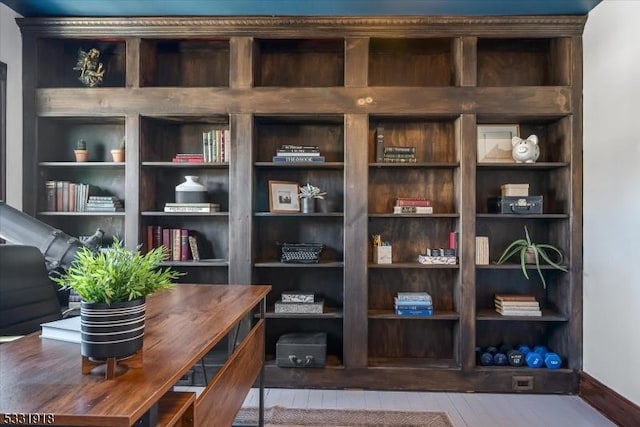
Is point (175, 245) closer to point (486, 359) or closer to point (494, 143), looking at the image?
point (486, 359)

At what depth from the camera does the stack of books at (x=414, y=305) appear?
10.1ft

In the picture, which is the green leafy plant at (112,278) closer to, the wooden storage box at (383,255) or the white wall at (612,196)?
the wooden storage box at (383,255)

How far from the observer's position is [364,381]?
3035 millimetres

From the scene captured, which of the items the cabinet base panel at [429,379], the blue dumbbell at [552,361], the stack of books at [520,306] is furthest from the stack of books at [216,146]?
the blue dumbbell at [552,361]

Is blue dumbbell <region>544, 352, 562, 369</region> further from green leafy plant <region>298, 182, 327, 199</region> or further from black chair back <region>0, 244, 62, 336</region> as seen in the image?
black chair back <region>0, 244, 62, 336</region>

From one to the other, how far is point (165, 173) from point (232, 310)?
6.78 feet

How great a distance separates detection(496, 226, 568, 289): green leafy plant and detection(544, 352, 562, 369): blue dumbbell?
55 cm

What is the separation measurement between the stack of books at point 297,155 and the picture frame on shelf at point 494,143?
1.25m

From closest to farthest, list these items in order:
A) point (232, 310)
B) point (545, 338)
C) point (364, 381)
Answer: point (232, 310)
point (364, 381)
point (545, 338)

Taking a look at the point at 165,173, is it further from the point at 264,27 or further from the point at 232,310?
the point at 232,310

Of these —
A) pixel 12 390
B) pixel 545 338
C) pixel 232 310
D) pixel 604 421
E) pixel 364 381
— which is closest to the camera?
pixel 12 390

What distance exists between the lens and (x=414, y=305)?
308cm

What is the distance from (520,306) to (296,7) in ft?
8.83

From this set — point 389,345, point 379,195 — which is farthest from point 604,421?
point 379,195
